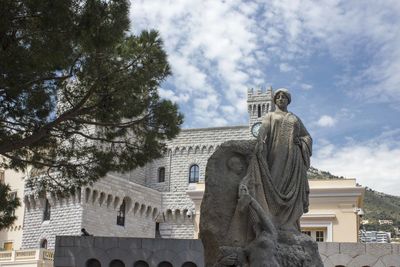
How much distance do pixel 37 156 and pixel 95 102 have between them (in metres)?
2.27

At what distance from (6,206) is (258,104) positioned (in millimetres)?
35760

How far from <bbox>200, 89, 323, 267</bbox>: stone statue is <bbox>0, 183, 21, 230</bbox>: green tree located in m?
5.99

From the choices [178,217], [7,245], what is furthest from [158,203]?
[7,245]

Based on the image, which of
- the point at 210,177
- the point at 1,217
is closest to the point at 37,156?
the point at 1,217

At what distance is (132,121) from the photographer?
1406cm

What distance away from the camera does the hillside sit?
102625 mm

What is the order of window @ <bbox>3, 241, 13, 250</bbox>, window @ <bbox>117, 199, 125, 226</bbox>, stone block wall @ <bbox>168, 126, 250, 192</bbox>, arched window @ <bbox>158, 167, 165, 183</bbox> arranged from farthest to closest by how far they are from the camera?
1. arched window @ <bbox>158, 167, 165, 183</bbox>
2. stone block wall @ <bbox>168, 126, 250, 192</bbox>
3. window @ <bbox>3, 241, 13, 250</bbox>
4. window @ <bbox>117, 199, 125, 226</bbox>

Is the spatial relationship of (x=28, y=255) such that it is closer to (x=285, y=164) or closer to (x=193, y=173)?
(x=193, y=173)

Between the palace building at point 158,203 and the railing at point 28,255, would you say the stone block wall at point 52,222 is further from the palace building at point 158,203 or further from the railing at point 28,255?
the railing at point 28,255

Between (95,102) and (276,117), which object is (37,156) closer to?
(95,102)

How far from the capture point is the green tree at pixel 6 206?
12.3 meters

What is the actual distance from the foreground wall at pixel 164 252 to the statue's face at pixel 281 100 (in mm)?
4945

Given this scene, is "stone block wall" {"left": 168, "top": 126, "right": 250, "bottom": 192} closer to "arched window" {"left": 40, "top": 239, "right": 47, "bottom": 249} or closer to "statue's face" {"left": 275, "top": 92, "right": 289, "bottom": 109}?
"arched window" {"left": 40, "top": 239, "right": 47, "bottom": 249}

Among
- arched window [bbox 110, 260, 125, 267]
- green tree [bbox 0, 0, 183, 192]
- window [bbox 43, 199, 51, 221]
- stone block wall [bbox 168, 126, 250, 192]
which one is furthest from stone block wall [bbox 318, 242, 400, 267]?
stone block wall [bbox 168, 126, 250, 192]
